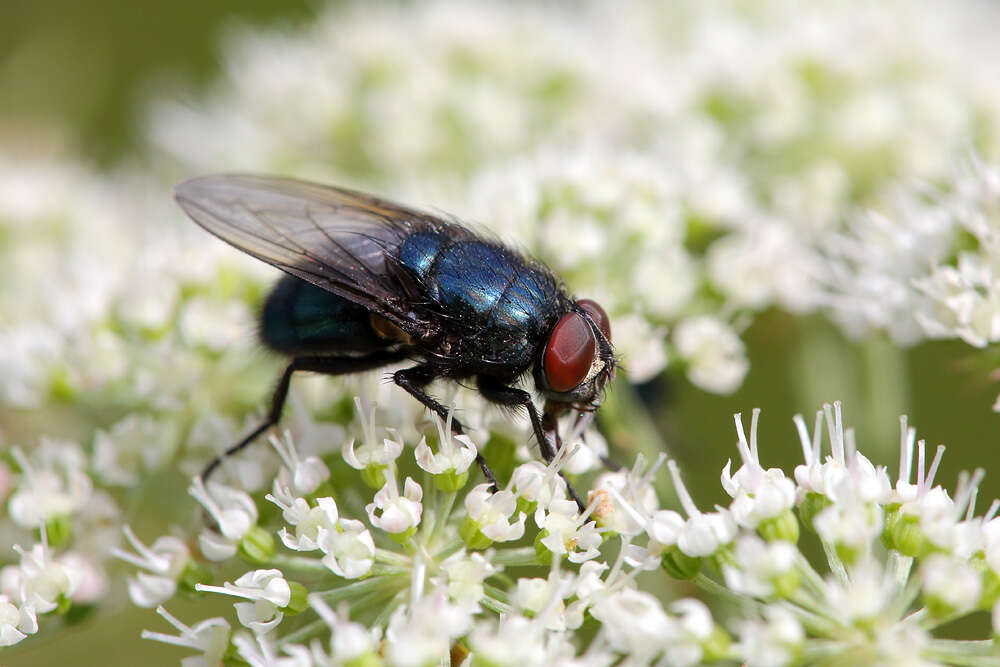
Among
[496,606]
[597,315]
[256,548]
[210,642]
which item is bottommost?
[210,642]

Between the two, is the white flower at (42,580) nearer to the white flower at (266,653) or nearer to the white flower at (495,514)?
the white flower at (266,653)

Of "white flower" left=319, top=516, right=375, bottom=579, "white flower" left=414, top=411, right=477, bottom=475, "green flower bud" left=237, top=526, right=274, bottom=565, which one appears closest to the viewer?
"white flower" left=319, top=516, right=375, bottom=579

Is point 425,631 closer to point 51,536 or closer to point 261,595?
point 261,595

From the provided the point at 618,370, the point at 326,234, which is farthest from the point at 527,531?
the point at 326,234

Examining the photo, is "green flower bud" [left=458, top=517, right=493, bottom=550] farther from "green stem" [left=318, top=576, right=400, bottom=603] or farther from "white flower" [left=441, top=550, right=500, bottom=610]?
"green stem" [left=318, top=576, right=400, bottom=603]

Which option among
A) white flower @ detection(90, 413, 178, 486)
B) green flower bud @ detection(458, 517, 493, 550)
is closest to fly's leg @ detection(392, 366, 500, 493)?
green flower bud @ detection(458, 517, 493, 550)

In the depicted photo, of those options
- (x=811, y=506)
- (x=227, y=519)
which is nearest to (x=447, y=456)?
(x=227, y=519)

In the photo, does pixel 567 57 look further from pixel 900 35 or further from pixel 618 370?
pixel 618 370
